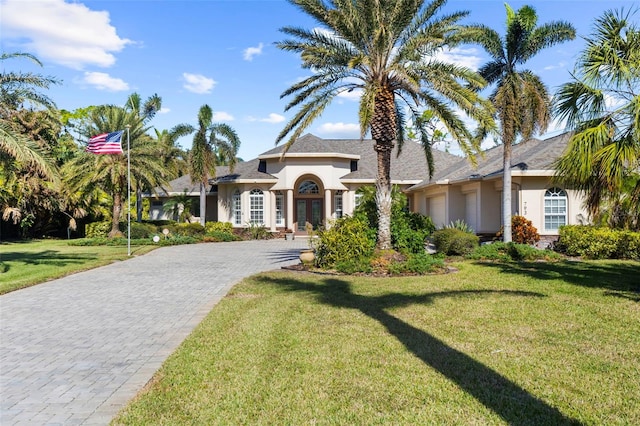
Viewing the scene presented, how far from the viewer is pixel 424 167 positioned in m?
34.5

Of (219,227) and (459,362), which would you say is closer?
(459,362)

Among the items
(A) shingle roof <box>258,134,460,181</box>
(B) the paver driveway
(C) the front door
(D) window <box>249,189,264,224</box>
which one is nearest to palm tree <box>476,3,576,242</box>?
(B) the paver driveway

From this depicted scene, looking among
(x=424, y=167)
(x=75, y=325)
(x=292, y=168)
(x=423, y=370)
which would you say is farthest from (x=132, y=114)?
(x=423, y=370)

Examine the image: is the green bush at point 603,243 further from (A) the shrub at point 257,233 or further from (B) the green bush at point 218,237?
(B) the green bush at point 218,237

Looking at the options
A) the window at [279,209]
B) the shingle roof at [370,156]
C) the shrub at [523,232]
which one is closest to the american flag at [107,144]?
the shingle roof at [370,156]

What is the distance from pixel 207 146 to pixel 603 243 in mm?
22694

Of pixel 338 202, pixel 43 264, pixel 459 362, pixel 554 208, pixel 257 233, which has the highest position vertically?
pixel 338 202

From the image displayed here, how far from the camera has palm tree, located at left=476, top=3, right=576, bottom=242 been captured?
1823 cm

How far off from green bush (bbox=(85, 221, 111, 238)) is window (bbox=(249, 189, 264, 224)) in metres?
9.46

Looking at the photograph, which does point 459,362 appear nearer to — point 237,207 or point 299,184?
point 237,207

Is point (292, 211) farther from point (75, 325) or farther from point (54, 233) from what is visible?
point (75, 325)

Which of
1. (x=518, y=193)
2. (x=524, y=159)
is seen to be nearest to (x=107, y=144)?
(x=518, y=193)

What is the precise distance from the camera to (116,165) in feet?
90.9

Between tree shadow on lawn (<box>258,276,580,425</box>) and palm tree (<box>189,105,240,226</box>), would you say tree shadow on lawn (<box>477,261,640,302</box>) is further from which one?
palm tree (<box>189,105,240,226</box>)
